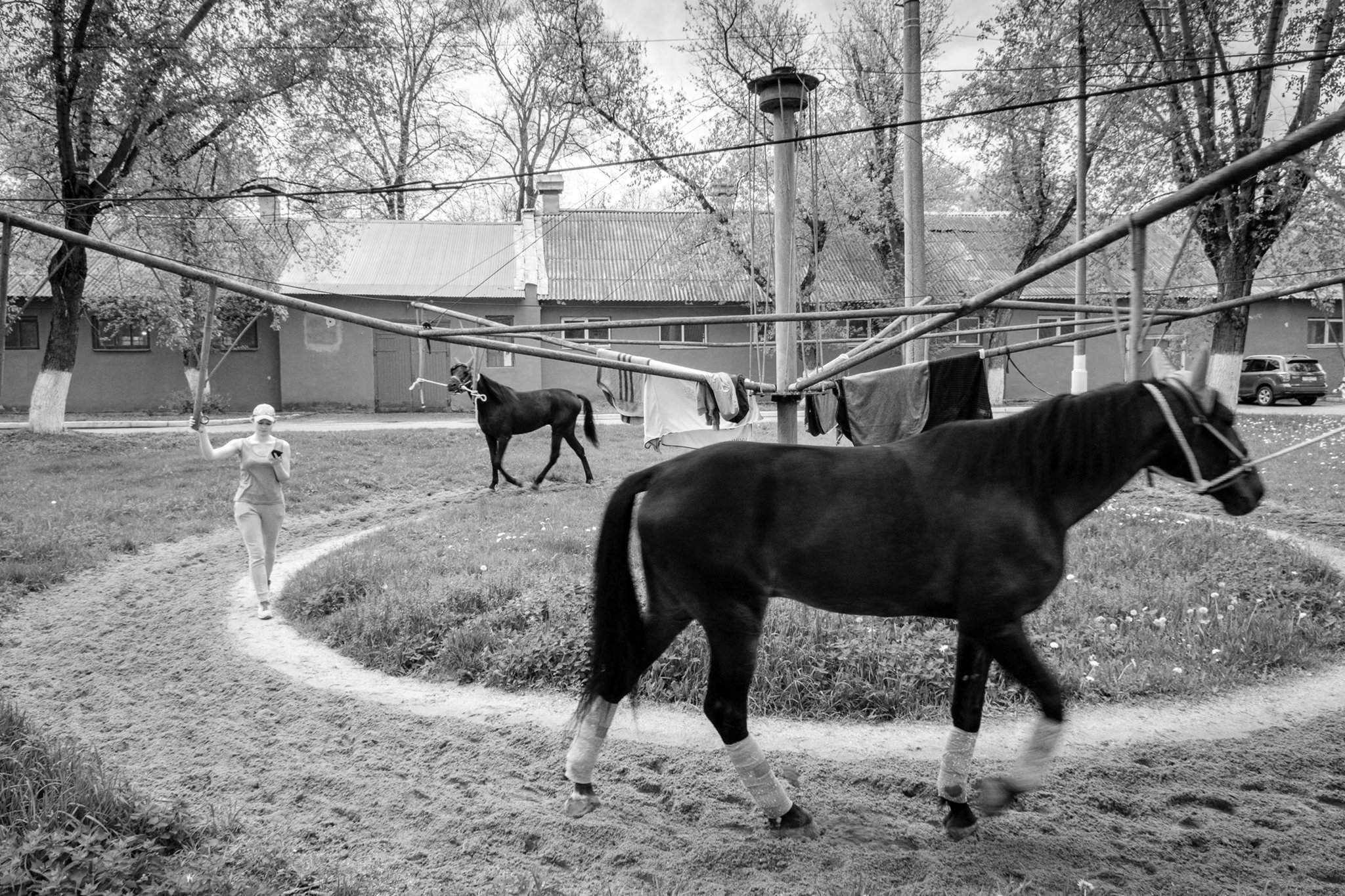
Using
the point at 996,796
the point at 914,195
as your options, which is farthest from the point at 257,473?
the point at 914,195

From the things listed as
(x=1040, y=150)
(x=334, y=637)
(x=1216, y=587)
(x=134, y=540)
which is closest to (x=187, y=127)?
(x=134, y=540)

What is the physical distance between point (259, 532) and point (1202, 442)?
23.4 ft

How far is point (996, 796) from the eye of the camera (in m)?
3.40

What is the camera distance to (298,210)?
1841 cm

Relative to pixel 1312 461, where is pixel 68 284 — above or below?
above

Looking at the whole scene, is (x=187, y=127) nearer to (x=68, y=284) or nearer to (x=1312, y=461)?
(x=68, y=284)

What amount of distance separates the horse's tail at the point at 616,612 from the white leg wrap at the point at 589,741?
4 centimetres

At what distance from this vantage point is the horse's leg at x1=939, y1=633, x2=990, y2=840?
3.66 meters

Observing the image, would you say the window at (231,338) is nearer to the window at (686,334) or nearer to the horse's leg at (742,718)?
the window at (686,334)

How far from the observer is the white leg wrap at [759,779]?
3598mm

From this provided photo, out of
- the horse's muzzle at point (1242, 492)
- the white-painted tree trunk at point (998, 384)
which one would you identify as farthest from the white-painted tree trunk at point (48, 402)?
the white-painted tree trunk at point (998, 384)

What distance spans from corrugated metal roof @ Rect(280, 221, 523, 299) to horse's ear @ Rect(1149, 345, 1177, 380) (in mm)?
22755

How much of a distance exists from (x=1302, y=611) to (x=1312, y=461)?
1071 cm

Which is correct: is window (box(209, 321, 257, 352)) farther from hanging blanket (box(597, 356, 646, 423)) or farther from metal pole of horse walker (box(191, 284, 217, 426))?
metal pole of horse walker (box(191, 284, 217, 426))
